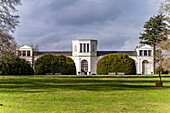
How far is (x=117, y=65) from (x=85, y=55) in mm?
18837

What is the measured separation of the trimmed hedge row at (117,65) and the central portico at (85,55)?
16.4 m

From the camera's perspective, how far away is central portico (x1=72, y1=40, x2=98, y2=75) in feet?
244

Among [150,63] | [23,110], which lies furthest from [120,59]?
[23,110]

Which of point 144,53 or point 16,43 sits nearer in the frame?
point 16,43

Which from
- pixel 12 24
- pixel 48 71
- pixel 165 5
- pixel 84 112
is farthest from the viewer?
pixel 48 71

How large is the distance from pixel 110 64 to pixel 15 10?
117 feet

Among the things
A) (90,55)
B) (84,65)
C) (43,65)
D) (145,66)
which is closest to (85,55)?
(90,55)

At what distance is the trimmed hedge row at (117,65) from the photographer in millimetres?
56500

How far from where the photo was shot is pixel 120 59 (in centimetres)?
5706

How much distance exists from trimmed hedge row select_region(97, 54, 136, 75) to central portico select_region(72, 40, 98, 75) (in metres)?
16.4

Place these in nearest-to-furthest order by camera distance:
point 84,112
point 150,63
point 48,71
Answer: point 84,112 < point 48,71 < point 150,63

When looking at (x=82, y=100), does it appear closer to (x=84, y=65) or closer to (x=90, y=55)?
(x=90, y=55)

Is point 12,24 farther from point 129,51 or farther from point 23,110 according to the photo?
point 129,51

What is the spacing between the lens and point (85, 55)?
2940 inches
